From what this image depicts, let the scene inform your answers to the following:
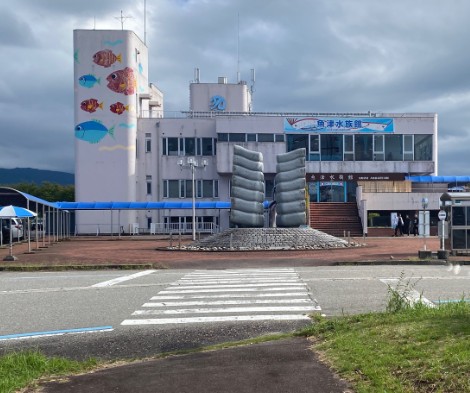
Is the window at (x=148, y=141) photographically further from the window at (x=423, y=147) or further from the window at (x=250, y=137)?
the window at (x=423, y=147)

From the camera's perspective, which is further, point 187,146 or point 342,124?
point 187,146

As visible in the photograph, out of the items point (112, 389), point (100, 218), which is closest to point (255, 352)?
point (112, 389)

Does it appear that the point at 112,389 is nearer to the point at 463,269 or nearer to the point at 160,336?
the point at 160,336

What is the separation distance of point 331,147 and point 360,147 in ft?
9.78

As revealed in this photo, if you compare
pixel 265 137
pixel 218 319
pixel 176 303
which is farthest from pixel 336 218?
pixel 218 319

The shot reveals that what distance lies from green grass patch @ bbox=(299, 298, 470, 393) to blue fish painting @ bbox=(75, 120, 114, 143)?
5240cm

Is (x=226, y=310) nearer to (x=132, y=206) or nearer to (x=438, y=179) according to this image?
(x=132, y=206)

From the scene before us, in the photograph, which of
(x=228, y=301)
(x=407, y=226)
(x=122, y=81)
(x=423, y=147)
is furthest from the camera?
(x=423, y=147)

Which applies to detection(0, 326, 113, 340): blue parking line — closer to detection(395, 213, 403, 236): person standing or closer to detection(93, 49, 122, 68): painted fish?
detection(395, 213, 403, 236): person standing

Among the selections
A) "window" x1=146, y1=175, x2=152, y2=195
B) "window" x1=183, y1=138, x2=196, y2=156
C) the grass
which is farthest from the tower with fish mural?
the grass

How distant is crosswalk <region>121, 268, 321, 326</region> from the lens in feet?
32.6

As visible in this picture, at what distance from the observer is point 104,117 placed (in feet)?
189

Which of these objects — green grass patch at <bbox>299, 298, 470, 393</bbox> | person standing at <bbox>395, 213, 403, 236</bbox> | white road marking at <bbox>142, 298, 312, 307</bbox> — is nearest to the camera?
green grass patch at <bbox>299, 298, 470, 393</bbox>

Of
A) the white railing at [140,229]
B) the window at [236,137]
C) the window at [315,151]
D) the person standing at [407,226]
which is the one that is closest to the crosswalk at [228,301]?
the person standing at [407,226]
